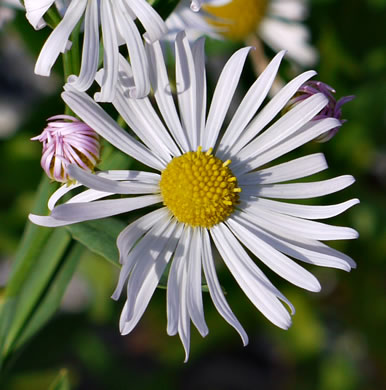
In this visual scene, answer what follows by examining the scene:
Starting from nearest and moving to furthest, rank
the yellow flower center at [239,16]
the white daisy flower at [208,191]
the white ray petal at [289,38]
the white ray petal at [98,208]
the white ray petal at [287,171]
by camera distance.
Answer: the white ray petal at [98,208]
the white daisy flower at [208,191]
the white ray petal at [287,171]
the yellow flower center at [239,16]
the white ray petal at [289,38]

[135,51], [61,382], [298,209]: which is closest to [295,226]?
[298,209]

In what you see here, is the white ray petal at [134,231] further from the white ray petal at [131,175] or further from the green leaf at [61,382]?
the green leaf at [61,382]

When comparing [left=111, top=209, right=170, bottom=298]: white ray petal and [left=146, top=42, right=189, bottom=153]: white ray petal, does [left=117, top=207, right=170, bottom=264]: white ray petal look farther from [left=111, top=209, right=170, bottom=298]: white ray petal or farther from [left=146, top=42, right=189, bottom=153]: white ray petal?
[left=146, top=42, right=189, bottom=153]: white ray petal

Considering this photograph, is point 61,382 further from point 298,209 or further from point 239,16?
point 239,16

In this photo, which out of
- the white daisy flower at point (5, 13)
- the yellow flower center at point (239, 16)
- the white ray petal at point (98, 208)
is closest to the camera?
the white ray petal at point (98, 208)

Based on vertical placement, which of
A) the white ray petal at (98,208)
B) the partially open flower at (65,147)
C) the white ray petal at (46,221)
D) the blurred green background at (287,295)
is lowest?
the blurred green background at (287,295)

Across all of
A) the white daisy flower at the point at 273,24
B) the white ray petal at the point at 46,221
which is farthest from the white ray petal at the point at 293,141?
the white daisy flower at the point at 273,24
